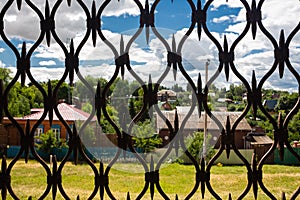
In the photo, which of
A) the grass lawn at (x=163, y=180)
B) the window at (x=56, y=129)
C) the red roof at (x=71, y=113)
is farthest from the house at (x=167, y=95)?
the grass lawn at (x=163, y=180)

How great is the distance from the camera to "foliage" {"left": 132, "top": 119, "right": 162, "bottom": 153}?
2.03ft

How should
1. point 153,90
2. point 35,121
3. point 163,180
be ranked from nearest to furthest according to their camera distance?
point 153,90, point 35,121, point 163,180

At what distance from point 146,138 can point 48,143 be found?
496 millimetres

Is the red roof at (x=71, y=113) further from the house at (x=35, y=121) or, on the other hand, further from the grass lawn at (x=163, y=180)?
the grass lawn at (x=163, y=180)

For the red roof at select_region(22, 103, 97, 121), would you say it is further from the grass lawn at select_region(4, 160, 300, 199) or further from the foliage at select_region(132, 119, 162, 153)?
the grass lawn at select_region(4, 160, 300, 199)

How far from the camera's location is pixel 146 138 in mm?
663

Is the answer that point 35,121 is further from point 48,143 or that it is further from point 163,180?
point 163,180

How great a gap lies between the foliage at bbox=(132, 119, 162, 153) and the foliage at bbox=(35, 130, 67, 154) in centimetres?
33

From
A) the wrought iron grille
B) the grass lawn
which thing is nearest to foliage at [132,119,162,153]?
the wrought iron grille

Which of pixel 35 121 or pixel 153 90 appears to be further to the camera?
pixel 35 121

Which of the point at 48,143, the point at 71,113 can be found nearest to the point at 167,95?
the point at 71,113

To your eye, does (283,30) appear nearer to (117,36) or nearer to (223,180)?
(117,36)

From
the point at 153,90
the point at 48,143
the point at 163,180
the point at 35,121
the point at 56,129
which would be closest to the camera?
the point at 153,90

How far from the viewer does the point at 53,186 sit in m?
0.51
